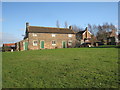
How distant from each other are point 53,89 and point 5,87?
75.2 inches

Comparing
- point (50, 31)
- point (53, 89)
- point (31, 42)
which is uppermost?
point (50, 31)

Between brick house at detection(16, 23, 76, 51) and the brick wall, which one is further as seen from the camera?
the brick wall

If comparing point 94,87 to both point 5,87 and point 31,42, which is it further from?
point 31,42

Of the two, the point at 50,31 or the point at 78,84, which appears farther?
the point at 50,31

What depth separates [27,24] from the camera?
37.1 metres

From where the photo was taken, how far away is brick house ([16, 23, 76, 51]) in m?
33.5

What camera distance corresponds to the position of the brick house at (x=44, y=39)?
33450mm

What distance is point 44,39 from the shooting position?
3600 cm

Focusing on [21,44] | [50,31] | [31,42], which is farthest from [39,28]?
[21,44]

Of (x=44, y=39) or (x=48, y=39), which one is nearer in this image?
(x=44, y=39)

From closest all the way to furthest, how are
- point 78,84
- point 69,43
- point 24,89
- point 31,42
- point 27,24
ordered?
point 24,89 → point 78,84 → point 31,42 → point 27,24 → point 69,43

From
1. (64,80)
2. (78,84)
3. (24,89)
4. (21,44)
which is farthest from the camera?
(21,44)

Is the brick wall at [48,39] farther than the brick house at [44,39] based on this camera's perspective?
Yes

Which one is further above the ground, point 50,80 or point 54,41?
point 54,41
